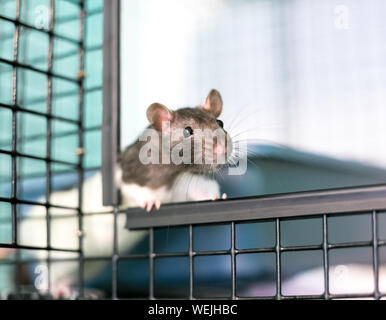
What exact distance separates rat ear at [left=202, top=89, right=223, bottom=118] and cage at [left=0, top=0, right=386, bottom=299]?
14 cm

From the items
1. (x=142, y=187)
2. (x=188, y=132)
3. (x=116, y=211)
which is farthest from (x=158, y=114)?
(x=116, y=211)

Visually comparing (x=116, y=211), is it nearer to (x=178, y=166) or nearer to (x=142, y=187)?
(x=142, y=187)

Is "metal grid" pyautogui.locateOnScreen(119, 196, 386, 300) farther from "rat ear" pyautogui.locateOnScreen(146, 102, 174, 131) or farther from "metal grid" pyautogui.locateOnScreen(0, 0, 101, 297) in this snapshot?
"metal grid" pyautogui.locateOnScreen(0, 0, 101, 297)

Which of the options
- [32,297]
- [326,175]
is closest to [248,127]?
[326,175]

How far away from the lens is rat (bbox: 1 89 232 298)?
1513mm

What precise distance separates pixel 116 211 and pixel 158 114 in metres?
0.32

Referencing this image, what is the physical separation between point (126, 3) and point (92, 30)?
Result: 0.54ft

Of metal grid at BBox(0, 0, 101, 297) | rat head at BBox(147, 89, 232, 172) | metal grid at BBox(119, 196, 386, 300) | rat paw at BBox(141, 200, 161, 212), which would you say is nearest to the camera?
metal grid at BBox(119, 196, 386, 300)

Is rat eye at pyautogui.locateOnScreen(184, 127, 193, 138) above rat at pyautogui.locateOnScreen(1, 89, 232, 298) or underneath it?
above

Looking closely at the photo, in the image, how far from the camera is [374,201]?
4.28ft

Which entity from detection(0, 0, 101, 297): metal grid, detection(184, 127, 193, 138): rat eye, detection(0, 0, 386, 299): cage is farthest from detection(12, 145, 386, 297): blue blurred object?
detection(0, 0, 101, 297): metal grid

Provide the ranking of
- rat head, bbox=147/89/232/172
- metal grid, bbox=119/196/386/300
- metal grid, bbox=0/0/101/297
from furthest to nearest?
metal grid, bbox=0/0/101/297 → rat head, bbox=147/89/232/172 → metal grid, bbox=119/196/386/300

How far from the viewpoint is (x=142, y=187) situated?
1652 mm

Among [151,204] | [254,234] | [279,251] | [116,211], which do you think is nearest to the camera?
[279,251]
